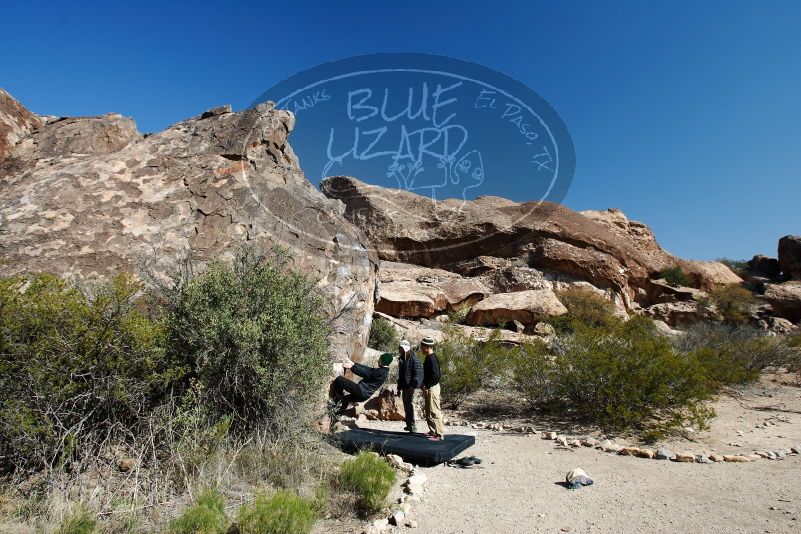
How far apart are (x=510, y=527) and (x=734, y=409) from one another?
6755mm

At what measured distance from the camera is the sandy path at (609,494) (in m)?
3.35

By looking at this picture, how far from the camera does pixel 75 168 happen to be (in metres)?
6.32

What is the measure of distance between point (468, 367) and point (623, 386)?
265cm

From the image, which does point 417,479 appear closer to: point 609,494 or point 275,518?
point 609,494

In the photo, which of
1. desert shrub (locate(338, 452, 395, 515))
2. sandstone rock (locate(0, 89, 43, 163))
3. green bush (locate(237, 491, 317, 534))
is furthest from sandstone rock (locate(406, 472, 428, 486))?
sandstone rock (locate(0, 89, 43, 163))

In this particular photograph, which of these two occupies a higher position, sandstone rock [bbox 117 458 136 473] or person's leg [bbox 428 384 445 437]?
person's leg [bbox 428 384 445 437]

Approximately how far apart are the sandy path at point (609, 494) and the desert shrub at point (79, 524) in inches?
71.5

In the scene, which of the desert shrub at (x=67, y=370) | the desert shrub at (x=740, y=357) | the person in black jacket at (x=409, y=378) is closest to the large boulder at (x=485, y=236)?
the desert shrub at (x=740, y=357)

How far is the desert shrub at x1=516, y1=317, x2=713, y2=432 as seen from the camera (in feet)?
20.9

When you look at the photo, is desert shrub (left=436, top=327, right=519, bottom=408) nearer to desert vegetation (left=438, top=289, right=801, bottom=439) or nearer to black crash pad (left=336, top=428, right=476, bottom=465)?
desert vegetation (left=438, top=289, right=801, bottom=439)

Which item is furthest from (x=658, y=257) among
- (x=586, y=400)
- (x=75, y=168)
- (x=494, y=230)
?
(x=75, y=168)

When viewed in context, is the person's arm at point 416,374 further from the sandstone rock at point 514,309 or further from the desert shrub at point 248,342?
the sandstone rock at point 514,309

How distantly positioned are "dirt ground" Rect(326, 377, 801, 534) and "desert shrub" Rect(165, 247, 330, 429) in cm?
148

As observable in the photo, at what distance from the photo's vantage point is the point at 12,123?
7.12 meters
